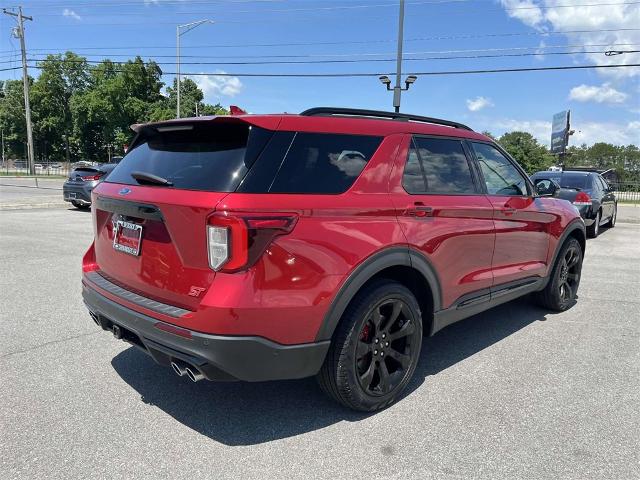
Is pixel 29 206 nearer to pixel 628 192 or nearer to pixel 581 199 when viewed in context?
pixel 581 199

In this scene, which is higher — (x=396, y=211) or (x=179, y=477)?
(x=396, y=211)

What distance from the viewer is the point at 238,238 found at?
2.36 m

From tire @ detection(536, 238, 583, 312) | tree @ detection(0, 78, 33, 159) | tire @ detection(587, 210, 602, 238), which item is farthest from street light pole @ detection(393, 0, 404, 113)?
tree @ detection(0, 78, 33, 159)

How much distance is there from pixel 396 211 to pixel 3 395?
280cm

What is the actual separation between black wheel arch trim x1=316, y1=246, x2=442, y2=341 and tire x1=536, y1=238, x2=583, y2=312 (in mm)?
2594

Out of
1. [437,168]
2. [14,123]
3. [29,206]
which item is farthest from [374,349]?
[14,123]

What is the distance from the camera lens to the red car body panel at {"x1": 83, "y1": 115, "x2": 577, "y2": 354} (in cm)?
241

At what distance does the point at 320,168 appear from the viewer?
2.74 meters

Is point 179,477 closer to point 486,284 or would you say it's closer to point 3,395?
point 3,395

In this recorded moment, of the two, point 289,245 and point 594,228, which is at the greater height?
point 289,245

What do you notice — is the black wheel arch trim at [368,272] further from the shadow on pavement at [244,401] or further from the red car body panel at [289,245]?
the shadow on pavement at [244,401]

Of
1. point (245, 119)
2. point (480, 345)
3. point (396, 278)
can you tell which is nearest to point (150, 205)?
point (245, 119)

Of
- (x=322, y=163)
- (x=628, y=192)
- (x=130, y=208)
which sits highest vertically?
(x=322, y=163)

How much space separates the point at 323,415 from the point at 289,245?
1.23m
